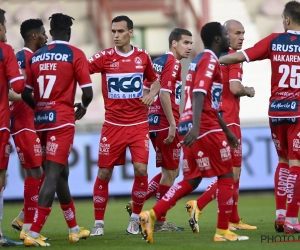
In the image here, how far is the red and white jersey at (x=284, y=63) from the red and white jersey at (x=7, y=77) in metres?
2.56

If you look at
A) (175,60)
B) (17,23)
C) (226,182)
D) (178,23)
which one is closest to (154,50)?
(178,23)

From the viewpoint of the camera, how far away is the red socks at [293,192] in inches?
364

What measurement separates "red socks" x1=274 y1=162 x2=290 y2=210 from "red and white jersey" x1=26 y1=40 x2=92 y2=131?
2564mm

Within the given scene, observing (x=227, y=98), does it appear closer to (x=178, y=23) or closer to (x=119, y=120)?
(x=119, y=120)

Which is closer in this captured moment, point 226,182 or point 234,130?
point 226,182

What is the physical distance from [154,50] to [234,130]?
35.8 ft

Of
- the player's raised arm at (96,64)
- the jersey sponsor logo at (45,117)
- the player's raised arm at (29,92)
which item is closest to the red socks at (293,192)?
the player's raised arm at (96,64)

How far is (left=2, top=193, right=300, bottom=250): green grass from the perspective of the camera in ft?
27.2

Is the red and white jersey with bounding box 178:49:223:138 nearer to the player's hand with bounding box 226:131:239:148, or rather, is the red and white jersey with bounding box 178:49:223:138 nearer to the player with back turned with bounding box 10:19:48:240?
the player's hand with bounding box 226:131:239:148

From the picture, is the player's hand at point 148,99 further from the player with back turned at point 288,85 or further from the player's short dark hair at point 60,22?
the player's short dark hair at point 60,22

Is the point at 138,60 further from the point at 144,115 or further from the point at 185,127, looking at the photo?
the point at 185,127

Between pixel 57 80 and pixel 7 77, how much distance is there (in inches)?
20.8

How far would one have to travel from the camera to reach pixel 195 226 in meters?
9.88

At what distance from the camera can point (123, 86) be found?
9977 mm
